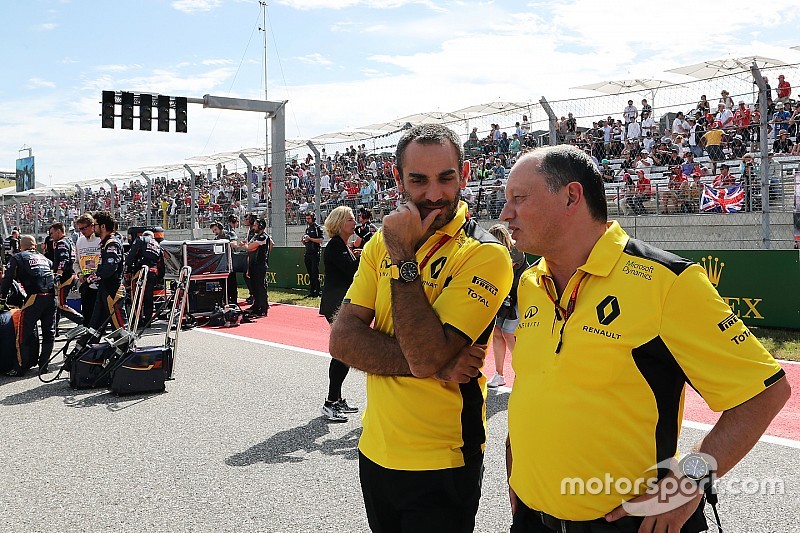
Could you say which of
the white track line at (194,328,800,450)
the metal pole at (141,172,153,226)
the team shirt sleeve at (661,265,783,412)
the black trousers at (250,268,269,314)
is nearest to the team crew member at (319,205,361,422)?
the white track line at (194,328,800,450)

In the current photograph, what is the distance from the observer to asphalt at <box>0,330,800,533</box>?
13.5ft

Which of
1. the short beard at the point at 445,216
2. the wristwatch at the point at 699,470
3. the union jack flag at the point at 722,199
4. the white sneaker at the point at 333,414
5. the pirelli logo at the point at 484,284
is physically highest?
the union jack flag at the point at 722,199

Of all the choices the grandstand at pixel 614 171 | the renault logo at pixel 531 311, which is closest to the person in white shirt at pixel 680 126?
the grandstand at pixel 614 171

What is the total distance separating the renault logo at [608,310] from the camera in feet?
6.11

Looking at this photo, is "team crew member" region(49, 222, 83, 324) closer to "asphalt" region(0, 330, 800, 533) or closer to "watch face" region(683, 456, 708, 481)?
"asphalt" region(0, 330, 800, 533)

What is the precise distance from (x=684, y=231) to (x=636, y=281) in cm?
1077

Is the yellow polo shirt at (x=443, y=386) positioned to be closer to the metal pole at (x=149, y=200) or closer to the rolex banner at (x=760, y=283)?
the rolex banner at (x=760, y=283)

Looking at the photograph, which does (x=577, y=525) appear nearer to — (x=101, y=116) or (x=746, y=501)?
(x=746, y=501)

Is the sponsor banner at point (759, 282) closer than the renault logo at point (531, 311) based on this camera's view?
No

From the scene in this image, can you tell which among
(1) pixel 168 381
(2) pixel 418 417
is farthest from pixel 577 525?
(1) pixel 168 381

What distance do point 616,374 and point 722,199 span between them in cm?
1100

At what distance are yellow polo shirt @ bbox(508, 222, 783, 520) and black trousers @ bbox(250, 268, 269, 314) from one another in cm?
1276

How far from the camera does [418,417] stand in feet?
7.10

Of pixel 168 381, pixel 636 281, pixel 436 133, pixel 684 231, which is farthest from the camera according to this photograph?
pixel 684 231
